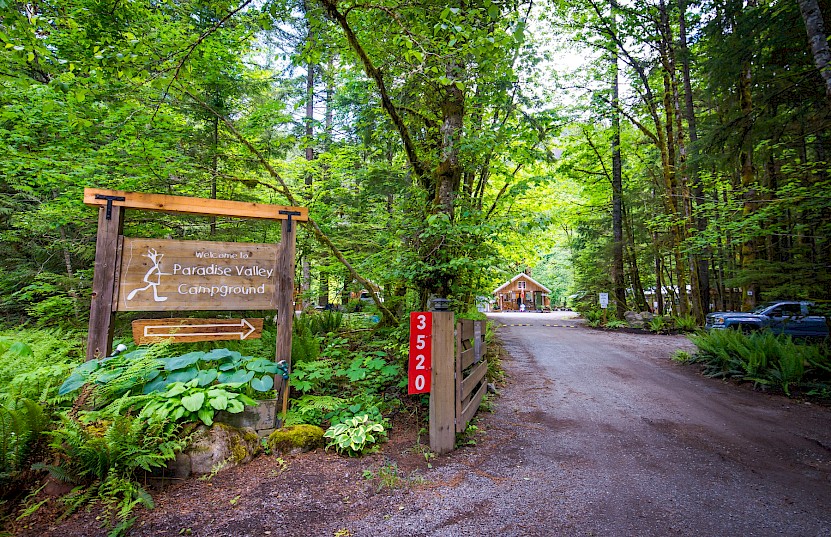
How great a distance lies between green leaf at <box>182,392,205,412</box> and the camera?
330 cm

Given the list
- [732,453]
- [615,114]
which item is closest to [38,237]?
[732,453]

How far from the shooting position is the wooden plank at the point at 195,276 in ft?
13.0

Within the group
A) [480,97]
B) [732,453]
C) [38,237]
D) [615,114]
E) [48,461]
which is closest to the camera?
[48,461]

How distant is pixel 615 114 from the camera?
16.5 m

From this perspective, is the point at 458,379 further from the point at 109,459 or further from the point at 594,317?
the point at 594,317

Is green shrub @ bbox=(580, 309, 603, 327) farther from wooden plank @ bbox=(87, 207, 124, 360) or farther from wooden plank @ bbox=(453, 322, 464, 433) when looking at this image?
wooden plank @ bbox=(87, 207, 124, 360)

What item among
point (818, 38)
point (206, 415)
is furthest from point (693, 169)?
point (206, 415)

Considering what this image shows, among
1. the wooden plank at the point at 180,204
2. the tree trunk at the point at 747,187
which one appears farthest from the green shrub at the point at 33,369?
the tree trunk at the point at 747,187

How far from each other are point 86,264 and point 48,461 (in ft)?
22.9

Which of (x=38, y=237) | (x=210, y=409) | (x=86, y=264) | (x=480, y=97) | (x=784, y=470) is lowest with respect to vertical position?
(x=784, y=470)

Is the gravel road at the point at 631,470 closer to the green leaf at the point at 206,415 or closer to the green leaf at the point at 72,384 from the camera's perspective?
the green leaf at the point at 206,415

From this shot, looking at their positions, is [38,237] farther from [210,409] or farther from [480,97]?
[480,97]

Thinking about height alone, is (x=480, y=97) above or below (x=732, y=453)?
above

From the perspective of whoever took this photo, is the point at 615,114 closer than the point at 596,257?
Yes
